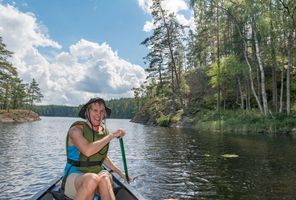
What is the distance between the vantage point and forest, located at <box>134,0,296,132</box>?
92.5 ft

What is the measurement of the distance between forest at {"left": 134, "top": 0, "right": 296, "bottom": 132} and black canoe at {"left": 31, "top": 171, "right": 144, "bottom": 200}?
23.0 meters

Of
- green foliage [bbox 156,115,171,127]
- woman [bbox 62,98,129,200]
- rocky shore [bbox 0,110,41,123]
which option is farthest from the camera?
rocky shore [bbox 0,110,41,123]

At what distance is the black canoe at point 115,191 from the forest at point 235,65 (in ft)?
75.3

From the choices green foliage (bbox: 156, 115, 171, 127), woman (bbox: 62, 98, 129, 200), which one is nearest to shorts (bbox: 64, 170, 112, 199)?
woman (bbox: 62, 98, 129, 200)

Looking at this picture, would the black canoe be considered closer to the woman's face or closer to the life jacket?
the life jacket

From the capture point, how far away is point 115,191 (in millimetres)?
6027

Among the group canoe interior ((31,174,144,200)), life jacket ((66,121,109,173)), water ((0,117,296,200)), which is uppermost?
life jacket ((66,121,109,173))

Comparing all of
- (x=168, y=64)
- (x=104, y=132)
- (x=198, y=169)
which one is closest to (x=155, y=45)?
(x=168, y=64)

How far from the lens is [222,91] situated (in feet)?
147

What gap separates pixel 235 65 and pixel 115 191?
96.3 ft

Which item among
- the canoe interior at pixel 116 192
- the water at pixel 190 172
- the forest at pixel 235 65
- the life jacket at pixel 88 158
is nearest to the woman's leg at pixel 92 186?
the life jacket at pixel 88 158

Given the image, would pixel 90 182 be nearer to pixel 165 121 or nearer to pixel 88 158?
pixel 88 158

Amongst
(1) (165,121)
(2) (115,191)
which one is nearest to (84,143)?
(2) (115,191)

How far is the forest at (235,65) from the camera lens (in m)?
28.2
